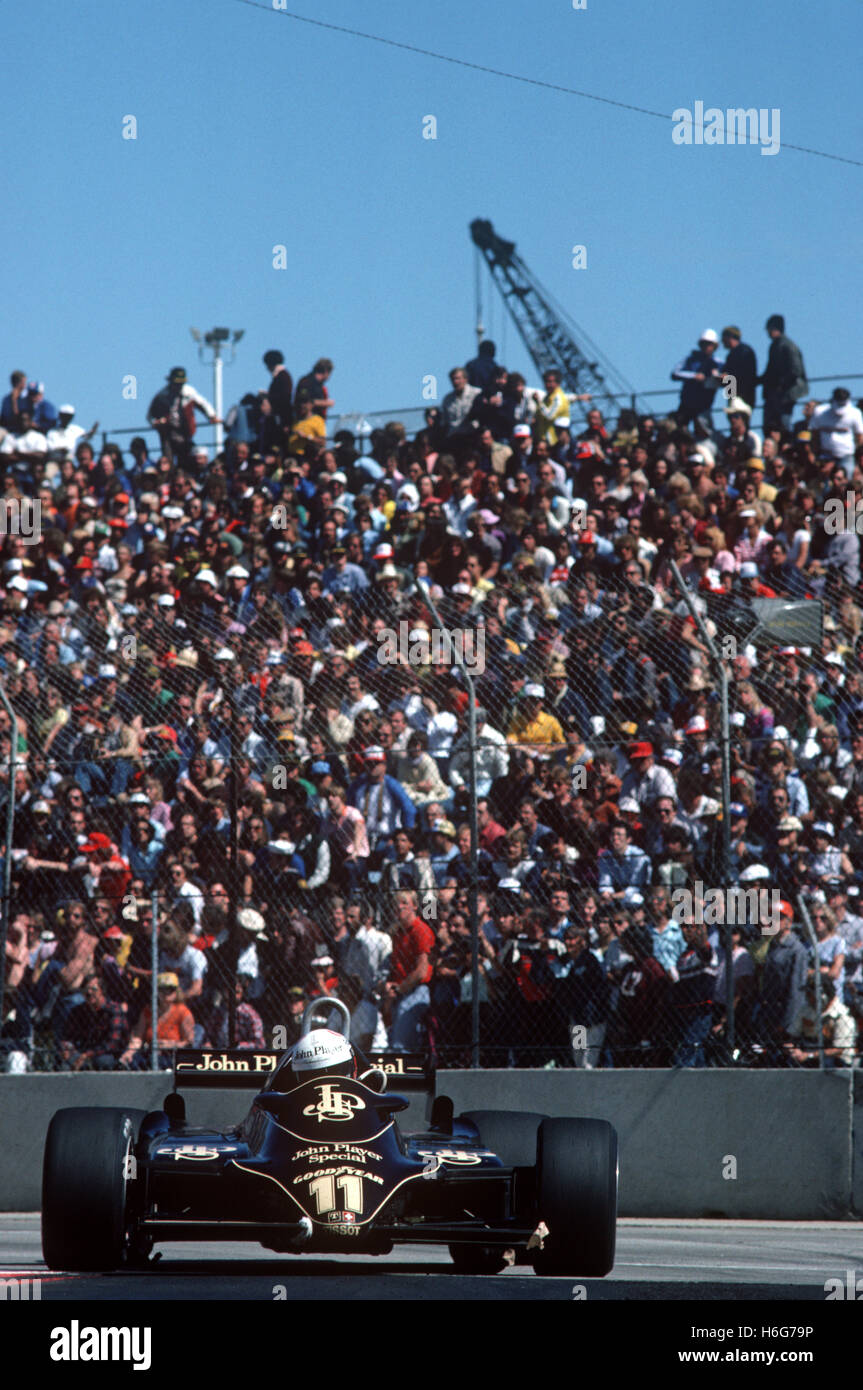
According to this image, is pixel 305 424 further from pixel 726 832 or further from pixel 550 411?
pixel 726 832

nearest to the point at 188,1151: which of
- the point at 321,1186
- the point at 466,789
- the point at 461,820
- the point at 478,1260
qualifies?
the point at 321,1186

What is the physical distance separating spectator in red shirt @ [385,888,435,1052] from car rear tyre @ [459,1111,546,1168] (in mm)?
3157

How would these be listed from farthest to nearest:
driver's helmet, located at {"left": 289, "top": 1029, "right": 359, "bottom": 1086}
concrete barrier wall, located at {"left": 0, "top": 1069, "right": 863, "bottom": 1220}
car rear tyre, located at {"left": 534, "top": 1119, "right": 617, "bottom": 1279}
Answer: concrete barrier wall, located at {"left": 0, "top": 1069, "right": 863, "bottom": 1220} → driver's helmet, located at {"left": 289, "top": 1029, "right": 359, "bottom": 1086} → car rear tyre, located at {"left": 534, "top": 1119, "right": 617, "bottom": 1279}

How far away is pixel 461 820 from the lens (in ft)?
37.5

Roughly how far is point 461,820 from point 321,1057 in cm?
436

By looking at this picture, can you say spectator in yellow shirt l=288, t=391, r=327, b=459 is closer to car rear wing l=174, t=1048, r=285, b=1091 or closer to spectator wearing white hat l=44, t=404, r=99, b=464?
spectator wearing white hat l=44, t=404, r=99, b=464

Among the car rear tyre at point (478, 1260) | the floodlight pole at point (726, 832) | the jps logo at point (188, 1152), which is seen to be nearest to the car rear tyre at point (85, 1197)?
the jps logo at point (188, 1152)

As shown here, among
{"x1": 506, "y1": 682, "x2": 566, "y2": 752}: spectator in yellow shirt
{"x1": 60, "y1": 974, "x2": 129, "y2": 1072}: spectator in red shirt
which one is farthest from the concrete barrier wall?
{"x1": 506, "y1": 682, "x2": 566, "y2": 752}: spectator in yellow shirt

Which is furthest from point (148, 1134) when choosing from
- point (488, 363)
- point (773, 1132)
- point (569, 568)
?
point (488, 363)

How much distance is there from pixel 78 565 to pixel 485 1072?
334 inches

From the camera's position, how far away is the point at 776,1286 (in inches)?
269

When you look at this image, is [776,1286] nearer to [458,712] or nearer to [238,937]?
[238,937]

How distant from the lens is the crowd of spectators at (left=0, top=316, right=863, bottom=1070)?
424 inches

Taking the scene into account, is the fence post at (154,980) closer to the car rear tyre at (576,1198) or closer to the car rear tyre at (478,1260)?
the car rear tyre at (478,1260)
